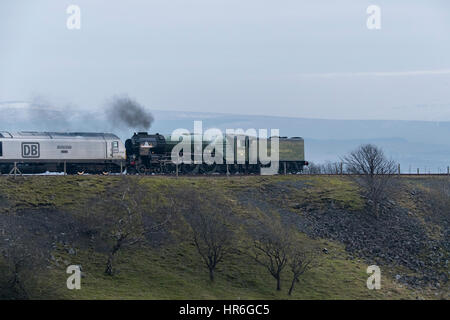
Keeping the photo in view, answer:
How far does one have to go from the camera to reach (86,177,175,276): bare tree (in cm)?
3828

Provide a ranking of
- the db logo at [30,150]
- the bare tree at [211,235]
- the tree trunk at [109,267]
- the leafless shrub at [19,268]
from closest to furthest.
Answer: the leafless shrub at [19,268] → the tree trunk at [109,267] → the bare tree at [211,235] → the db logo at [30,150]

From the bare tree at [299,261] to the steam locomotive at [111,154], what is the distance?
17957 millimetres

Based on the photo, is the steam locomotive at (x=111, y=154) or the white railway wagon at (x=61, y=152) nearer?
the white railway wagon at (x=61, y=152)

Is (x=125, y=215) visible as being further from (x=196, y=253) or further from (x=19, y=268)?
(x=19, y=268)

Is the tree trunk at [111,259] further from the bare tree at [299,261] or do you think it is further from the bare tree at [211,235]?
the bare tree at [299,261]

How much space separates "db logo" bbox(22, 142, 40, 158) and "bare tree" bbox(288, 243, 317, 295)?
2451 cm

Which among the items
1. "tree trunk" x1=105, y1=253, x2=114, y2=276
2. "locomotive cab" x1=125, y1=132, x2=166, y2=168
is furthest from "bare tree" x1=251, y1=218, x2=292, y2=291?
"locomotive cab" x1=125, y1=132, x2=166, y2=168

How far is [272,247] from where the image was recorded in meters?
38.9

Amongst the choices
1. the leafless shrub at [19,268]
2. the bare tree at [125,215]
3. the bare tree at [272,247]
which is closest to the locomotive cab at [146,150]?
the bare tree at [125,215]

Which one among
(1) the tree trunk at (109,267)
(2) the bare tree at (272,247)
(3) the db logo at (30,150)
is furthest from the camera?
(3) the db logo at (30,150)

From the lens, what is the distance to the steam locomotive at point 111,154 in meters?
51.5

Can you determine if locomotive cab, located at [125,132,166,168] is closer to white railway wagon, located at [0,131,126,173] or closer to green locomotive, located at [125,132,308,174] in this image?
green locomotive, located at [125,132,308,174]

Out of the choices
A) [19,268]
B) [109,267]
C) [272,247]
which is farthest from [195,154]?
[19,268]

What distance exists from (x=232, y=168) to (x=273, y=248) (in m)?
26.9
